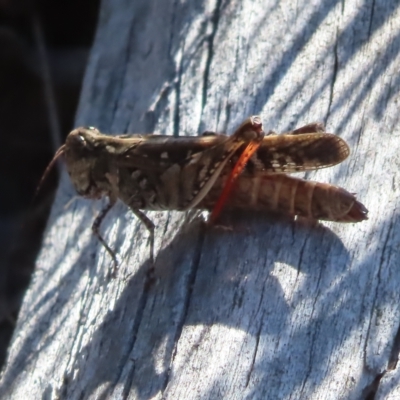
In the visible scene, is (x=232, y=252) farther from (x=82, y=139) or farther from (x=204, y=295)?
(x=82, y=139)

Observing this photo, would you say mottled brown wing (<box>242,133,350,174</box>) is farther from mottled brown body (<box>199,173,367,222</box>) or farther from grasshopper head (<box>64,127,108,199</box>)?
grasshopper head (<box>64,127,108,199</box>)

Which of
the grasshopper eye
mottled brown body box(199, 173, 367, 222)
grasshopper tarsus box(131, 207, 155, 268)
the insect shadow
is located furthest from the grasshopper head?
the insect shadow

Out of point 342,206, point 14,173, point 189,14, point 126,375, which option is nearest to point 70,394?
point 126,375

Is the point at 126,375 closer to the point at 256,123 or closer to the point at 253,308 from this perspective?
the point at 253,308

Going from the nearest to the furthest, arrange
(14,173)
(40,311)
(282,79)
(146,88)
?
(40,311)
(282,79)
(146,88)
(14,173)

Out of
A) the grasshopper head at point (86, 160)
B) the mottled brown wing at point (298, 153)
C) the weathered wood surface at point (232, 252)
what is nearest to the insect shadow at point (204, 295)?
the weathered wood surface at point (232, 252)

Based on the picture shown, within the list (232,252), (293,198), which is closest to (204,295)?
(232,252)

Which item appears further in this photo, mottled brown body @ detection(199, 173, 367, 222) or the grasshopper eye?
the grasshopper eye

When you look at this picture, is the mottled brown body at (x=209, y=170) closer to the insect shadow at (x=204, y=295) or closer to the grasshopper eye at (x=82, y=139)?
the grasshopper eye at (x=82, y=139)
